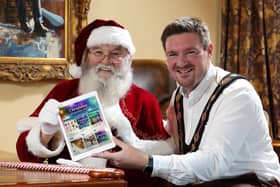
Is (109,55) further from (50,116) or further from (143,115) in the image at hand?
(50,116)

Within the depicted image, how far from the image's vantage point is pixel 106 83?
2197 mm

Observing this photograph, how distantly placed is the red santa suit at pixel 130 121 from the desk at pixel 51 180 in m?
0.39

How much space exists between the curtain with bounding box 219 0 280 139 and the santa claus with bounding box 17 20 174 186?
1208 millimetres

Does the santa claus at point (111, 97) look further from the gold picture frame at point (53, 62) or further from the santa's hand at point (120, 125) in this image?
the gold picture frame at point (53, 62)

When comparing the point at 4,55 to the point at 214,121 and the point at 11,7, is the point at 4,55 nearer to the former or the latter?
the point at 11,7

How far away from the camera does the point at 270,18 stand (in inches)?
128

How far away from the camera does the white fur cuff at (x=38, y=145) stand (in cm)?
195

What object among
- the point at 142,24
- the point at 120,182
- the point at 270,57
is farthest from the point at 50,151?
the point at 270,57

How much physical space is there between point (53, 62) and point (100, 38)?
2.51 ft

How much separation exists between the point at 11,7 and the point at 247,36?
152cm

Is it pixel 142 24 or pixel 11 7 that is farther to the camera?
pixel 142 24

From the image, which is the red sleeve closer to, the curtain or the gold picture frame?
the gold picture frame

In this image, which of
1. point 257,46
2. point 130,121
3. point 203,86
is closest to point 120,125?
point 130,121

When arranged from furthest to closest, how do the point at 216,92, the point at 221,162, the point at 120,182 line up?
the point at 216,92, the point at 221,162, the point at 120,182
